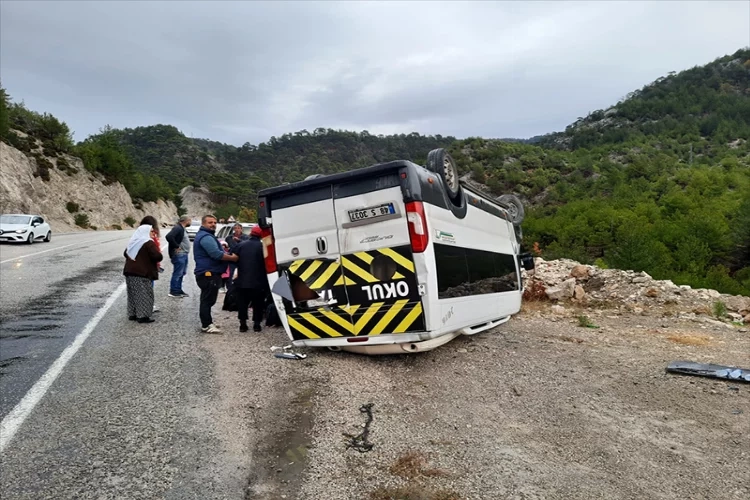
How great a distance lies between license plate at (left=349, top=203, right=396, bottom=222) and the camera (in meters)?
5.95

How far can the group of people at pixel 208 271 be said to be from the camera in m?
7.85

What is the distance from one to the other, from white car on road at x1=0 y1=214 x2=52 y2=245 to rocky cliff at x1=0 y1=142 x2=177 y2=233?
12012mm

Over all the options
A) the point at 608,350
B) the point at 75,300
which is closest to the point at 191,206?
the point at 75,300

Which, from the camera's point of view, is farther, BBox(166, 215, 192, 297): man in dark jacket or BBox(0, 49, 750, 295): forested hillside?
BBox(0, 49, 750, 295): forested hillside

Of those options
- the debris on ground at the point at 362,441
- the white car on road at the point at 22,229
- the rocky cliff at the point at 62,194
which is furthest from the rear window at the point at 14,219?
the debris on ground at the point at 362,441

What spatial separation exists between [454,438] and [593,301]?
33.2 ft

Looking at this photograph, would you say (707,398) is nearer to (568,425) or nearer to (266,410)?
(568,425)

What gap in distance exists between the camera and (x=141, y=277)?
861 cm

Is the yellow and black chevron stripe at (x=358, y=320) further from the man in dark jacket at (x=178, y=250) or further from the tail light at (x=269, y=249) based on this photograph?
the man in dark jacket at (x=178, y=250)

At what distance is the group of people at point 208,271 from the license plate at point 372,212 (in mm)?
2042

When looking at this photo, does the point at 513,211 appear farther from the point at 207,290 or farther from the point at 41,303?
the point at 41,303

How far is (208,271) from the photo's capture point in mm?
7840

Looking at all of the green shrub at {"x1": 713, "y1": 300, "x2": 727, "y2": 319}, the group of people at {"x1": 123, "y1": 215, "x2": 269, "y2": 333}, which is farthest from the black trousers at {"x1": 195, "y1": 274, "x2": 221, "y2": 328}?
the green shrub at {"x1": 713, "y1": 300, "x2": 727, "y2": 319}

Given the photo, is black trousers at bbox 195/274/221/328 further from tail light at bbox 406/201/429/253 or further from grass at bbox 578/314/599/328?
grass at bbox 578/314/599/328
